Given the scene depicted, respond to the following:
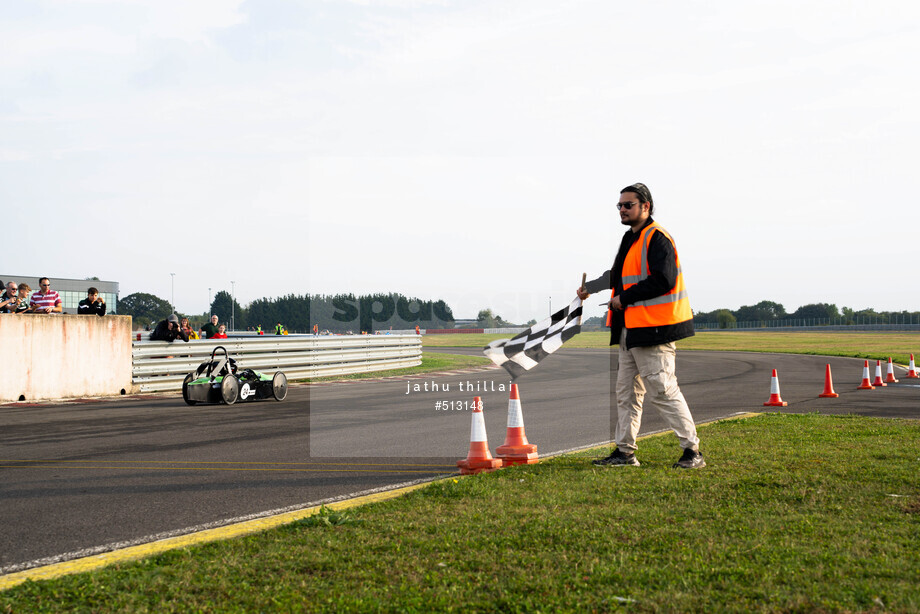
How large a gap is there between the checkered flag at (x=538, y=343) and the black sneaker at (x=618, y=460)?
1109 millimetres

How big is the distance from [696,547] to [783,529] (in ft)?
2.07

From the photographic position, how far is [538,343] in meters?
7.21

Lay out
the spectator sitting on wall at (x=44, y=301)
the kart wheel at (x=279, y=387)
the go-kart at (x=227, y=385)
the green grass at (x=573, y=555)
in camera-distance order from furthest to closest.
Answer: the spectator sitting on wall at (x=44, y=301), the kart wheel at (x=279, y=387), the go-kart at (x=227, y=385), the green grass at (x=573, y=555)

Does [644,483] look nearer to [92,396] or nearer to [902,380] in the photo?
[92,396]

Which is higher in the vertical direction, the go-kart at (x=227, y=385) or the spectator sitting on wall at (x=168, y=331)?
the spectator sitting on wall at (x=168, y=331)

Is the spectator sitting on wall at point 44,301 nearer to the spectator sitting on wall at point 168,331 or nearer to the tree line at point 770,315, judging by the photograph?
the spectator sitting on wall at point 168,331

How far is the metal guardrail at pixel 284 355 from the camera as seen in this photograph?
1648 cm

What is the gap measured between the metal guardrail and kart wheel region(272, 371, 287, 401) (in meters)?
3.62

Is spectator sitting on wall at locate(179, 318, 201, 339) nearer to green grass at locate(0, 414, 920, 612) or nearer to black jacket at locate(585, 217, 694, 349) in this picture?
green grass at locate(0, 414, 920, 612)

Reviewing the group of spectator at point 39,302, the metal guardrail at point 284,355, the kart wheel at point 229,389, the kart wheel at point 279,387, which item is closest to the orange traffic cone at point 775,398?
the kart wheel at point 279,387

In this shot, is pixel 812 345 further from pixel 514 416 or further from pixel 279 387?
pixel 514 416

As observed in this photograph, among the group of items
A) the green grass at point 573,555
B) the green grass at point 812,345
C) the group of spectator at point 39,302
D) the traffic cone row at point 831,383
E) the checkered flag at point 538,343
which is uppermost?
the group of spectator at point 39,302

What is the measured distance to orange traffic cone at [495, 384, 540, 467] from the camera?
22.0 feet

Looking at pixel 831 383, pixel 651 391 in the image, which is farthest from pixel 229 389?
pixel 831 383
